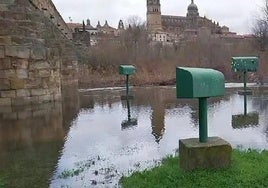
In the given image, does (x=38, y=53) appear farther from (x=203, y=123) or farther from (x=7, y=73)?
(x=203, y=123)

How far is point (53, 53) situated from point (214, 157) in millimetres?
10523

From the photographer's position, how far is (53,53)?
14.9 meters

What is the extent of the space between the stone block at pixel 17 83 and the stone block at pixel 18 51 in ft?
2.41

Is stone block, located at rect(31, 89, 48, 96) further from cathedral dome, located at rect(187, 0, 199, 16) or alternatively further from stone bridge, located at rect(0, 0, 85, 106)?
cathedral dome, located at rect(187, 0, 199, 16)

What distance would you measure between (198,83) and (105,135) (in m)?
3.79

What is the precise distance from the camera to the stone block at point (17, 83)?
1300 cm

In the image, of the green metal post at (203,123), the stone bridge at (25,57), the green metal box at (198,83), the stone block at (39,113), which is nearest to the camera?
the green metal box at (198,83)

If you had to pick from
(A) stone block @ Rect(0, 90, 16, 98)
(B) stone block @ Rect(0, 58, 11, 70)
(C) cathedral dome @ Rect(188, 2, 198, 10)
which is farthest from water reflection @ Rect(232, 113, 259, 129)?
(C) cathedral dome @ Rect(188, 2, 198, 10)

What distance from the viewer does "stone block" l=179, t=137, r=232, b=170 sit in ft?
17.4

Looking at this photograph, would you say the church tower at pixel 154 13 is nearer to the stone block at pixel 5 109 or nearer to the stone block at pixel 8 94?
the stone block at pixel 8 94

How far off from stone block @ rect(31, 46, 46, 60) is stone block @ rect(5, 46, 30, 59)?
21cm

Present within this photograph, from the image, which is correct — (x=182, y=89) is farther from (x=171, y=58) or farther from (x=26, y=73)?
(x=171, y=58)

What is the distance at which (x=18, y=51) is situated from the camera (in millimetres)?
13125

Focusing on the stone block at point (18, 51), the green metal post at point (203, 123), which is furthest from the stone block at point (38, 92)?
the green metal post at point (203, 123)
